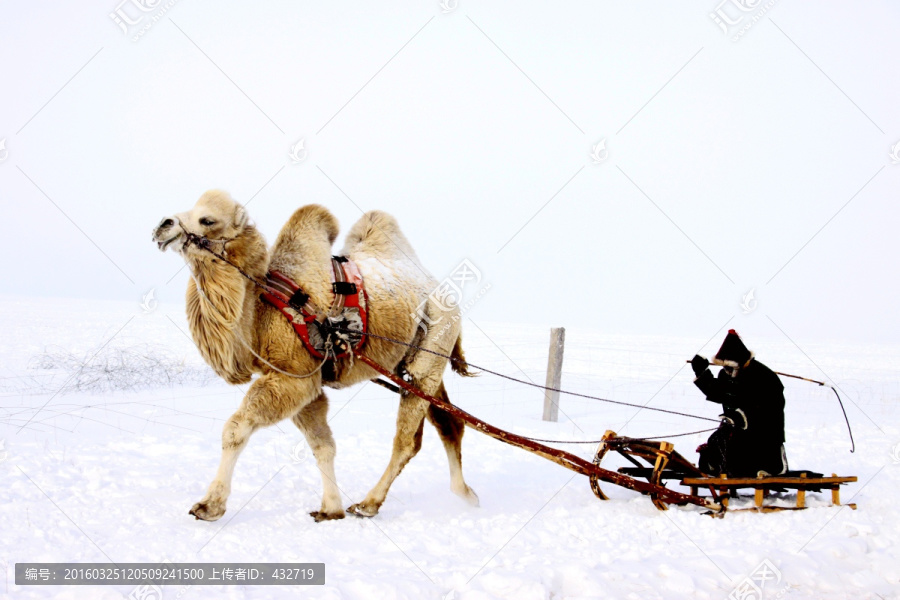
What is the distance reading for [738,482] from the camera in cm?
552

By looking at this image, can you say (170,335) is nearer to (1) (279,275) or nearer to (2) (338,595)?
(1) (279,275)

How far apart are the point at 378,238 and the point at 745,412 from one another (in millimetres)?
3601

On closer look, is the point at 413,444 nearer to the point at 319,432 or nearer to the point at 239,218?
the point at 319,432

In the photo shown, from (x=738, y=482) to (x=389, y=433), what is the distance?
14.7ft

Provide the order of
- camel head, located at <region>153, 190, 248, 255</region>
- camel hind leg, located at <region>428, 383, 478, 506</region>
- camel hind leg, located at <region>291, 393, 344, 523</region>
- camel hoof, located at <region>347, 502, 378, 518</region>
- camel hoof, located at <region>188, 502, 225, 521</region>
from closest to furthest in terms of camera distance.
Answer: camel hoof, located at <region>188, 502, 225, 521</region>, camel head, located at <region>153, 190, 248, 255</region>, camel hoof, located at <region>347, 502, 378, 518</region>, camel hind leg, located at <region>291, 393, 344, 523</region>, camel hind leg, located at <region>428, 383, 478, 506</region>

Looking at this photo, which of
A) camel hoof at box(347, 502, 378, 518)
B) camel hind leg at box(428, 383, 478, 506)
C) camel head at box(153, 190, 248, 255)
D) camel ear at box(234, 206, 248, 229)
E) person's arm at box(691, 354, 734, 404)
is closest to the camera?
camel head at box(153, 190, 248, 255)

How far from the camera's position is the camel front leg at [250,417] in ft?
14.6

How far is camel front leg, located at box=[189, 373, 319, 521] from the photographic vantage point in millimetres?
4457

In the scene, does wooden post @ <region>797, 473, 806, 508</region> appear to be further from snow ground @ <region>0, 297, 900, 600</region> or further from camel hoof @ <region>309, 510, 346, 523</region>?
camel hoof @ <region>309, 510, 346, 523</region>

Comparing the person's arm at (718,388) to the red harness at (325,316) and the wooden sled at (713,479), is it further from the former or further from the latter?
the red harness at (325,316)

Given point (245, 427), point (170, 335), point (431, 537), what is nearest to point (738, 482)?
point (431, 537)

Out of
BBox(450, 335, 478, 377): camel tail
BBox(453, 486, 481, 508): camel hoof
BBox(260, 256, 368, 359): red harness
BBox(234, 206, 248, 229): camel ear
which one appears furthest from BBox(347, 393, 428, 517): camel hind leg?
BBox(234, 206, 248, 229): camel ear

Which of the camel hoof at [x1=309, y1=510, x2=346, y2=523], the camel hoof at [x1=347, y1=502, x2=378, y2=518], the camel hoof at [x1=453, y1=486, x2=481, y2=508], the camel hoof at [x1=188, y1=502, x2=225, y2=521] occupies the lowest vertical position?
the camel hoof at [x1=188, y1=502, x2=225, y2=521]

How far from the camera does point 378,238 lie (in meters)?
6.36
